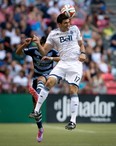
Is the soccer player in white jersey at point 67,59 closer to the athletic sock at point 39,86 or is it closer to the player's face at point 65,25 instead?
the player's face at point 65,25

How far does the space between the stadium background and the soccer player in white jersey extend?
4.24 metres

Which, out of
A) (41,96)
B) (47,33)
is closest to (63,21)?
(41,96)

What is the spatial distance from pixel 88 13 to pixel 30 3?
234 centimetres

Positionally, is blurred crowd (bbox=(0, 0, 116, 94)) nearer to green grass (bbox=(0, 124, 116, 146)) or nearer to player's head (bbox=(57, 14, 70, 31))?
green grass (bbox=(0, 124, 116, 146))

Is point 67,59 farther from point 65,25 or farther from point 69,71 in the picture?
point 65,25

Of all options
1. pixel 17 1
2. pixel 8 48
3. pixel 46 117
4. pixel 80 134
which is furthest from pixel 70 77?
pixel 17 1

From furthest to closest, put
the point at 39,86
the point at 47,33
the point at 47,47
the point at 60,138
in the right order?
the point at 47,33, the point at 60,138, the point at 39,86, the point at 47,47

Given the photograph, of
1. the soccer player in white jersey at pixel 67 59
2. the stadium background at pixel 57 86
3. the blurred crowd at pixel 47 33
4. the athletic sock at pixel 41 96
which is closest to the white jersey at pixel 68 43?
the soccer player in white jersey at pixel 67 59

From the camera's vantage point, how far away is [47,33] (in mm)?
25203

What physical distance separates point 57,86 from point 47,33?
2.60m

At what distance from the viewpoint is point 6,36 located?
24.5m

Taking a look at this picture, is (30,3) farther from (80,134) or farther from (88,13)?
(80,134)

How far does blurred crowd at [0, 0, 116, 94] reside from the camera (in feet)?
76.2

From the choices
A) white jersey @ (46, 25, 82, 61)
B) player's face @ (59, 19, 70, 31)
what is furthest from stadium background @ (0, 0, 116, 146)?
player's face @ (59, 19, 70, 31)
